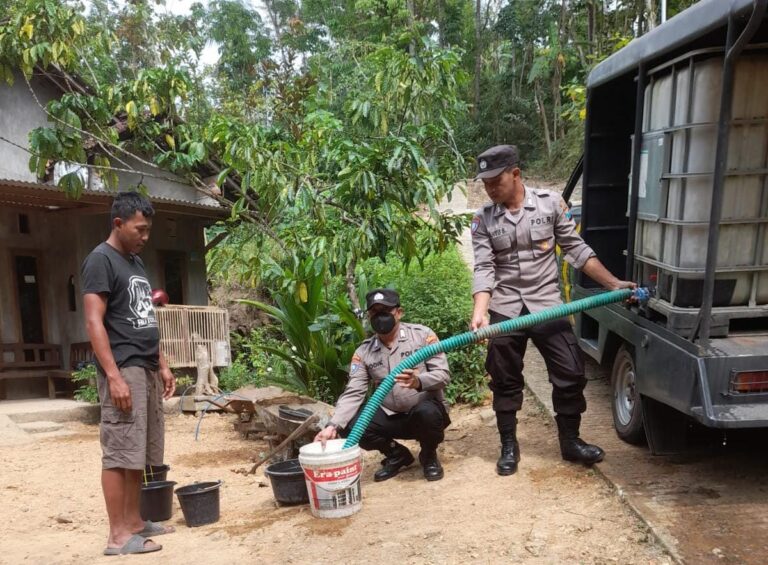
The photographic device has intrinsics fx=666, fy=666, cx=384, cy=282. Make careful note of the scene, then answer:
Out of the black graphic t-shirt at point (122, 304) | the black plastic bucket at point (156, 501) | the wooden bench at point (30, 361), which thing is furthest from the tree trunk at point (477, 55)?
the black graphic t-shirt at point (122, 304)

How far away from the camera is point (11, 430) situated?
7586 millimetres

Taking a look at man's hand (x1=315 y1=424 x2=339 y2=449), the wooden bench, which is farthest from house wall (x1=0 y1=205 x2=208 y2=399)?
man's hand (x1=315 y1=424 x2=339 y2=449)

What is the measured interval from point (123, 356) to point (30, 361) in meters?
7.81

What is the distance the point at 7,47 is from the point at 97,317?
17.7ft

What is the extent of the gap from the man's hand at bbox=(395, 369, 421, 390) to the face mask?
1.16 feet

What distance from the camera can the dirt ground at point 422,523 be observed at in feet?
9.90

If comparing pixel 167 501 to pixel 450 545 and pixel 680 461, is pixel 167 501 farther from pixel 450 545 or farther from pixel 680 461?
pixel 680 461

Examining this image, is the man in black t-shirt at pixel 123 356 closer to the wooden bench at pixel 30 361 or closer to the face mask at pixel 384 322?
the face mask at pixel 384 322

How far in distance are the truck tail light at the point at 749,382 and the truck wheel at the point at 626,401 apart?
914 mm

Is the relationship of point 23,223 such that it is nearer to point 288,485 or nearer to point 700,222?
point 288,485

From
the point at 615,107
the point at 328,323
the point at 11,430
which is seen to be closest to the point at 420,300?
the point at 328,323

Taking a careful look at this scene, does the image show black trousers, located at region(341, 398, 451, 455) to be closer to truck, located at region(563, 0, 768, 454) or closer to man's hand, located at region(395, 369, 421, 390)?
man's hand, located at region(395, 369, 421, 390)

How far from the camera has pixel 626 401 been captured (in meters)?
4.16

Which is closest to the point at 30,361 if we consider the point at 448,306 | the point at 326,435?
the point at 448,306
